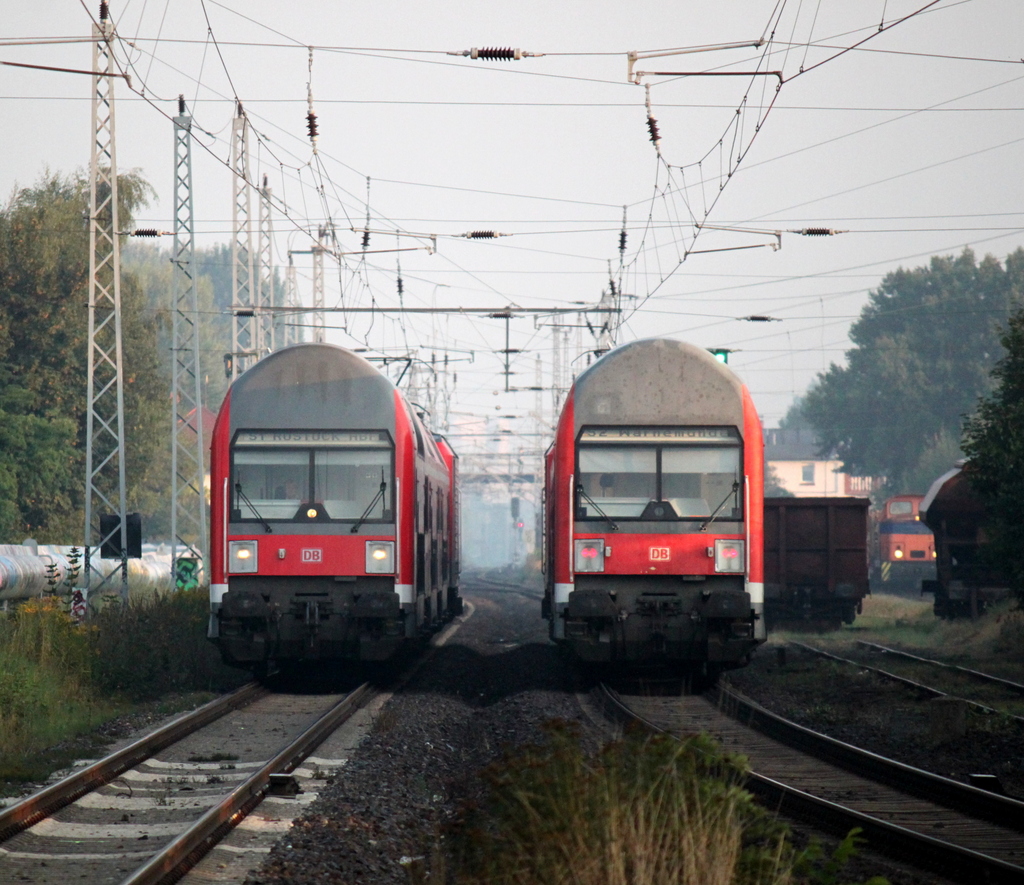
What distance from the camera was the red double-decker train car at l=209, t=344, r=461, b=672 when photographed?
1483 centimetres

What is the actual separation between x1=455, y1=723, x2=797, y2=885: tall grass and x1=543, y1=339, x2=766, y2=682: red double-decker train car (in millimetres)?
7991

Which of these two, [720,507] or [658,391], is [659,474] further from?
[658,391]

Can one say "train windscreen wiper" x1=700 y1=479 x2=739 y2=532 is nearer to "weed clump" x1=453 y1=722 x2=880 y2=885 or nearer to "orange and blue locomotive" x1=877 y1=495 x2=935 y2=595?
"weed clump" x1=453 y1=722 x2=880 y2=885

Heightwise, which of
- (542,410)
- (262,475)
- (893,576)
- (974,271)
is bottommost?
(893,576)

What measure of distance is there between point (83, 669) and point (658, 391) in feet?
24.8

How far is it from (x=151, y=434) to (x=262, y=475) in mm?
30836

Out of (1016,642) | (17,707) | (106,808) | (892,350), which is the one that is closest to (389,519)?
(17,707)

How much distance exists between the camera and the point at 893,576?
164 feet

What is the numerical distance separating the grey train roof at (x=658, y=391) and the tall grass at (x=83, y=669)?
6061 millimetres

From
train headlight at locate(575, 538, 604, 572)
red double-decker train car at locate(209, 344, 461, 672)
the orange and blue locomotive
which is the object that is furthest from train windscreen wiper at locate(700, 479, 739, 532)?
the orange and blue locomotive

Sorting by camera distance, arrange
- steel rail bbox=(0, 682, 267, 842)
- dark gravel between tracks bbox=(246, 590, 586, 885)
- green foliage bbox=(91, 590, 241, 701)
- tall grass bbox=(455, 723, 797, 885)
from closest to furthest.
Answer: tall grass bbox=(455, 723, 797, 885) → dark gravel between tracks bbox=(246, 590, 586, 885) → steel rail bbox=(0, 682, 267, 842) → green foliage bbox=(91, 590, 241, 701)

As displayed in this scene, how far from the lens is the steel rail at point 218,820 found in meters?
6.50

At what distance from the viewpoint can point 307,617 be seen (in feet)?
48.5

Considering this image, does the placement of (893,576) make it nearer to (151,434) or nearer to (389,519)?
(151,434)
